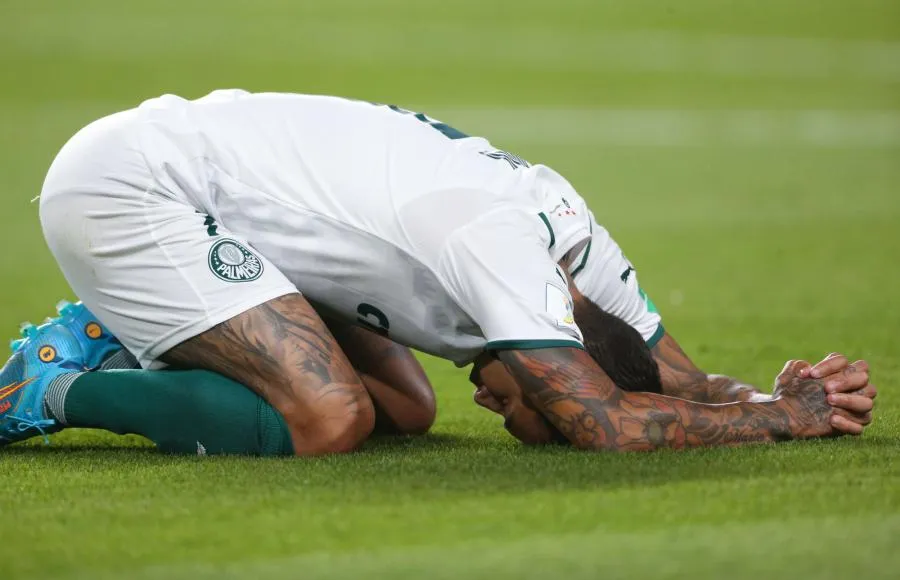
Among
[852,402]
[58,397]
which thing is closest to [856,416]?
[852,402]

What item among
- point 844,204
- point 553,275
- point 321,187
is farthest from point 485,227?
point 844,204

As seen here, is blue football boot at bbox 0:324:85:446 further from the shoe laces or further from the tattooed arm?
the tattooed arm

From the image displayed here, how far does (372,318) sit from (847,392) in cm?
126

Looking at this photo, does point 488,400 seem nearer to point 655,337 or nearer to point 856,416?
point 655,337

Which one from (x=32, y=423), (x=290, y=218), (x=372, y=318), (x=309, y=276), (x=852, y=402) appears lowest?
(x=32, y=423)

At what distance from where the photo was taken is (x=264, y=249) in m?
4.20

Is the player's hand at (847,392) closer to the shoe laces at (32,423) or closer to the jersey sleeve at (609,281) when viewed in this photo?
the jersey sleeve at (609,281)

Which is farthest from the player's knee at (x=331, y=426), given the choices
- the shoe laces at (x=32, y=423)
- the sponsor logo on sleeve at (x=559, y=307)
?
the shoe laces at (x=32, y=423)

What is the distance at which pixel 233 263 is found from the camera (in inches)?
160

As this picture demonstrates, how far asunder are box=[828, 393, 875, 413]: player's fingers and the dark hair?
49 cm

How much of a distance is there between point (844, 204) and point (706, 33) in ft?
40.9

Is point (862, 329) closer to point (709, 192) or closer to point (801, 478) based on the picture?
point (801, 478)

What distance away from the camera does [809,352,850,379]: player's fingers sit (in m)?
4.10

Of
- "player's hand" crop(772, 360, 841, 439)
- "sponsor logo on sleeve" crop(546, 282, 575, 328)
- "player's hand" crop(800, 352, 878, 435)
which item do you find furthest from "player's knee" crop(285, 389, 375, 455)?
"player's hand" crop(800, 352, 878, 435)
